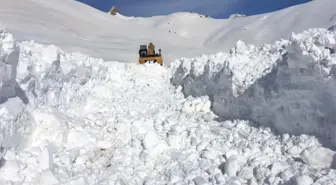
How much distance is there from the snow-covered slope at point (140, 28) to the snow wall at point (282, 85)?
9.76 meters

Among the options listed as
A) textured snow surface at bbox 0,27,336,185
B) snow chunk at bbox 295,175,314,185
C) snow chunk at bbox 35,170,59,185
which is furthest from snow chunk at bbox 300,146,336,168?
snow chunk at bbox 35,170,59,185

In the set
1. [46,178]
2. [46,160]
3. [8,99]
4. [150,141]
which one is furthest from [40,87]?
[46,178]

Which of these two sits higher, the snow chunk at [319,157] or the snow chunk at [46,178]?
the snow chunk at [319,157]

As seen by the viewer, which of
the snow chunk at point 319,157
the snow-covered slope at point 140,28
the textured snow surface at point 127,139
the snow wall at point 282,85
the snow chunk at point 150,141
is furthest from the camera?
the snow-covered slope at point 140,28

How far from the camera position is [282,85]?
20.2 ft

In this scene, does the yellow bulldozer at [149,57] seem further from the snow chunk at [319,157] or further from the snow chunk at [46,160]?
the snow chunk at [319,157]

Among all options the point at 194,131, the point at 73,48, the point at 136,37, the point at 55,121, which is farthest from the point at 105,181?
the point at 136,37

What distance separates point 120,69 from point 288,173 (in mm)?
7219

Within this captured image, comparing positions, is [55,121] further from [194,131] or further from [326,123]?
[326,123]

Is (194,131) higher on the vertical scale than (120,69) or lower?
lower

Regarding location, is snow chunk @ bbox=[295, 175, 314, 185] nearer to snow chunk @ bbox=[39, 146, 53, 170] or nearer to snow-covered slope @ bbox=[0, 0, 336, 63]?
snow chunk @ bbox=[39, 146, 53, 170]

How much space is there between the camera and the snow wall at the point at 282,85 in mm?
5168

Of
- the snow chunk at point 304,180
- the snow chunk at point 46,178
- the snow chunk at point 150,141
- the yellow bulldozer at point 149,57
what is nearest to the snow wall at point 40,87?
the snow chunk at point 46,178

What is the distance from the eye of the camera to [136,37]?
28.3 meters
